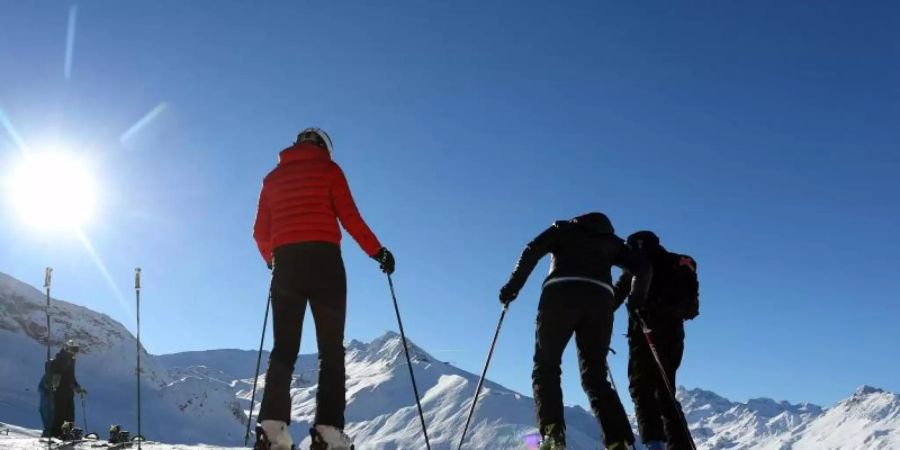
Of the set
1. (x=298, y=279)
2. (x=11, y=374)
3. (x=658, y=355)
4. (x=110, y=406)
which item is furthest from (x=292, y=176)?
(x=110, y=406)

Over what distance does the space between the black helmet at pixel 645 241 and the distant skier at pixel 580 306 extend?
3.02 ft

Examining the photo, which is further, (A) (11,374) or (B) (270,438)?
(A) (11,374)

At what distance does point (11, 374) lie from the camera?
152 metres

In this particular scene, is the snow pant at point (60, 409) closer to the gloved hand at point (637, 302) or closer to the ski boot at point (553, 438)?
the ski boot at point (553, 438)

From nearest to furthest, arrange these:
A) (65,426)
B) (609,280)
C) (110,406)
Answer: (609,280) < (65,426) < (110,406)

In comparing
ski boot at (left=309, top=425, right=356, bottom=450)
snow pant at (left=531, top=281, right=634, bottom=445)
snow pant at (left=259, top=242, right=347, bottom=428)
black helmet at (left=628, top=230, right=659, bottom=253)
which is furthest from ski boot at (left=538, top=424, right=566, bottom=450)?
black helmet at (left=628, top=230, right=659, bottom=253)

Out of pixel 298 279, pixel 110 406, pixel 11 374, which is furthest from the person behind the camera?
pixel 110 406

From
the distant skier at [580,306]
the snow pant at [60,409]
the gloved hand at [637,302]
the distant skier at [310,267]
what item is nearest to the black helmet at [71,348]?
the snow pant at [60,409]

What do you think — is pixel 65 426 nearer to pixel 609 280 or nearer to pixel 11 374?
pixel 609 280

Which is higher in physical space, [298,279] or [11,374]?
[11,374]

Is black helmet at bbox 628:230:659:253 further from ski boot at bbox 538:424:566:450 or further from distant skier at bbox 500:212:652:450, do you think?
ski boot at bbox 538:424:566:450

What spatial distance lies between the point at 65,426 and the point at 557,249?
1252 centimetres

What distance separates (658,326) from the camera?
8219 mm

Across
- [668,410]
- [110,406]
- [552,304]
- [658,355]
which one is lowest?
[668,410]
